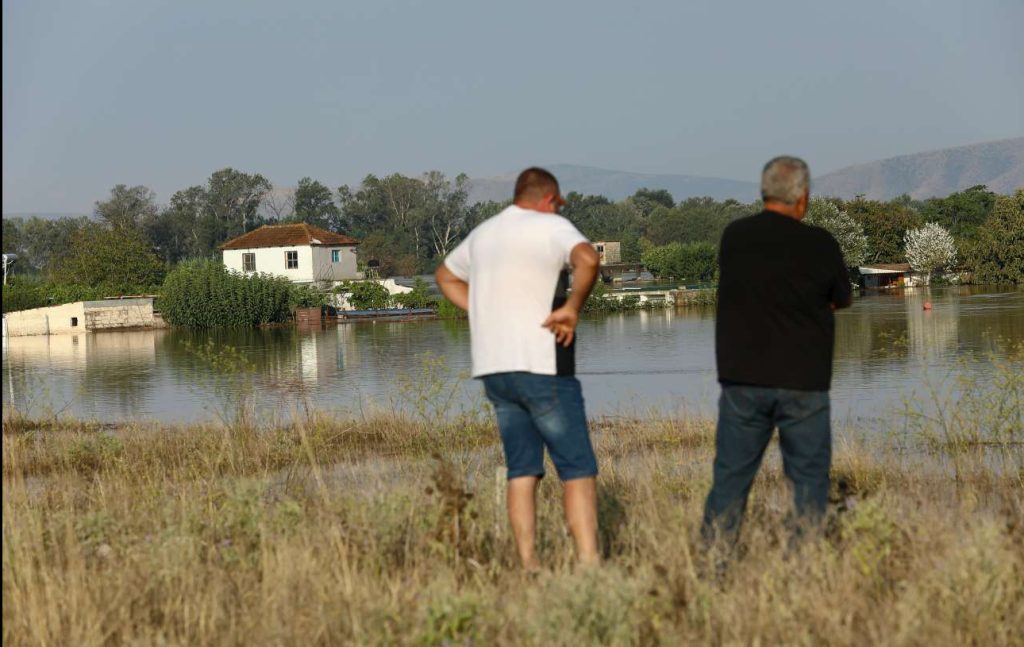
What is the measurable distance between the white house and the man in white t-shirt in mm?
63770

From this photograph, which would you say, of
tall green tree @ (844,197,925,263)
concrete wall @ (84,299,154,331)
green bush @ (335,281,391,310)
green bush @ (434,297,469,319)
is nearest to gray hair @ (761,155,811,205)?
green bush @ (434,297,469,319)

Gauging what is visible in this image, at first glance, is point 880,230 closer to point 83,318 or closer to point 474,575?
point 83,318

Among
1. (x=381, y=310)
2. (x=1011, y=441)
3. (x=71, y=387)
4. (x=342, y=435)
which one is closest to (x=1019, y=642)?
(x=1011, y=441)

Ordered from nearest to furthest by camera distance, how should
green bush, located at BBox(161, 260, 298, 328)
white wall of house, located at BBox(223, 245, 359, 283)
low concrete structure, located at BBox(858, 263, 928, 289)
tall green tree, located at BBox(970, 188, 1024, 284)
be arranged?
green bush, located at BBox(161, 260, 298, 328), white wall of house, located at BBox(223, 245, 359, 283), tall green tree, located at BBox(970, 188, 1024, 284), low concrete structure, located at BBox(858, 263, 928, 289)

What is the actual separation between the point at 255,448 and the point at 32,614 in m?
6.82

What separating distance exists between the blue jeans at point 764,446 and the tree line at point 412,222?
270 ft

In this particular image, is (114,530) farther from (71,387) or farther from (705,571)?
(71,387)

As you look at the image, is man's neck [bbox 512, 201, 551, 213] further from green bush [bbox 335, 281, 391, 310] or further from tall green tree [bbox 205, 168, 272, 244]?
tall green tree [bbox 205, 168, 272, 244]

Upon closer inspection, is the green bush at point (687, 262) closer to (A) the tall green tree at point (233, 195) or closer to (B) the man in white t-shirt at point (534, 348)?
(A) the tall green tree at point (233, 195)

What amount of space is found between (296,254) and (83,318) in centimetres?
1364

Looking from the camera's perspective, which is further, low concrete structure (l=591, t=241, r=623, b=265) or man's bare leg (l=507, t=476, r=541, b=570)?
low concrete structure (l=591, t=241, r=623, b=265)

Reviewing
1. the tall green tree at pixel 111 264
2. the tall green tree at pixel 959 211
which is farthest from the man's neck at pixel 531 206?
the tall green tree at pixel 959 211

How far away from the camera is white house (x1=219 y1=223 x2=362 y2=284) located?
230 ft

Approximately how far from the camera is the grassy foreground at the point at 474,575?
4.59m
